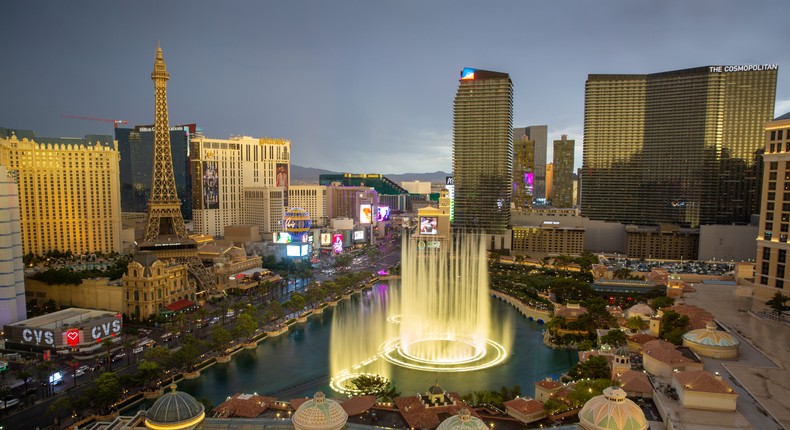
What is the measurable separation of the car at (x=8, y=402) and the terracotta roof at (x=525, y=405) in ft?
78.8

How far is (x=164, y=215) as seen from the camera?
51.2 m

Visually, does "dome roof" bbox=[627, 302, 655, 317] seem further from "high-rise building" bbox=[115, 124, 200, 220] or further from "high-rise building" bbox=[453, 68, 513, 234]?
→ "high-rise building" bbox=[115, 124, 200, 220]

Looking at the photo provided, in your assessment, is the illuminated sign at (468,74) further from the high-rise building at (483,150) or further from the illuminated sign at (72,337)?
the illuminated sign at (72,337)

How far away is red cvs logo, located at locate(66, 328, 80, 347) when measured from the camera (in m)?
32.2

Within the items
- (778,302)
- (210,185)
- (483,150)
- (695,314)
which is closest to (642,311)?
(695,314)

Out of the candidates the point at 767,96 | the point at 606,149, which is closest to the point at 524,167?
the point at 606,149

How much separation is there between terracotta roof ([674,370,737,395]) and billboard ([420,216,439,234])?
56.5m

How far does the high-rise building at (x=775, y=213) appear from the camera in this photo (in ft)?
109

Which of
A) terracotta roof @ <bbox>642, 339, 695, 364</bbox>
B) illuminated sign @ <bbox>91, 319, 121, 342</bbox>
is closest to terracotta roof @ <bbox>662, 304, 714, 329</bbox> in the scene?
terracotta roof @ <bbox>642, 339, 695, 364</bbox>

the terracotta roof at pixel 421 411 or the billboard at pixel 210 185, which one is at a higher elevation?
the billboard at pixel 210 185

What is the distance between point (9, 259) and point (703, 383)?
41.9 m

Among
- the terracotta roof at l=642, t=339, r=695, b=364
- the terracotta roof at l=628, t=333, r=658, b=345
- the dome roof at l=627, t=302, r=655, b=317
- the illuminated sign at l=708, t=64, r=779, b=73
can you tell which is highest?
the illuminated sign at l=708, t=64, r=779, b=73

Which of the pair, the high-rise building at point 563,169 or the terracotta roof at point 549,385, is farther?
the high-rise building at point 563,169

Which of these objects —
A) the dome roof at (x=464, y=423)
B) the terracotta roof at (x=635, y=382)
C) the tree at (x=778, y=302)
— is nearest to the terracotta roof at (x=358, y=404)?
the dome roof at (x=464, y=423)
